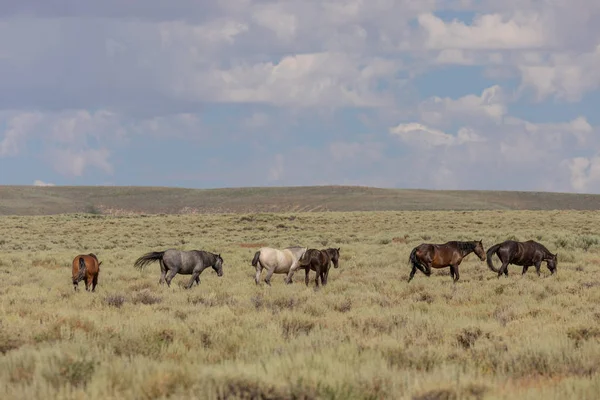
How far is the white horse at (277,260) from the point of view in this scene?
723 inches

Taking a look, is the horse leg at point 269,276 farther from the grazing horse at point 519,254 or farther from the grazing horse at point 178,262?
the grazing horse at point 519,254

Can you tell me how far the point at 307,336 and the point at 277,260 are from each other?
27.9ft

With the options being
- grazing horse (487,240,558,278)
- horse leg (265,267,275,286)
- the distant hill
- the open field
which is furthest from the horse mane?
the distant hill

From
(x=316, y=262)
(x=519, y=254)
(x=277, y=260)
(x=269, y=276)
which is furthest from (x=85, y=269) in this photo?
(x=519, y=254)

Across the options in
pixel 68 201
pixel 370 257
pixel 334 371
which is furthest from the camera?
pixel 68 201

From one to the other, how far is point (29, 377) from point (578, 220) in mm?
59912

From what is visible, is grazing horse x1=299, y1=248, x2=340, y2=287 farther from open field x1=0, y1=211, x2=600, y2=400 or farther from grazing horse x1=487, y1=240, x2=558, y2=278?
grazing horse x1=487, y1=240, x2=558, y2=278

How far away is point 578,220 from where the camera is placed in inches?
2383

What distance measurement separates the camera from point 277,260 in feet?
60.4

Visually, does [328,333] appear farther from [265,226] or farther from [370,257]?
[265,226]

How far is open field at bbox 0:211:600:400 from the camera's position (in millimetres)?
6582

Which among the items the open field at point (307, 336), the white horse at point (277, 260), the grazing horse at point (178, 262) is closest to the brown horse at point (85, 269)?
the open field at point (307, 336)

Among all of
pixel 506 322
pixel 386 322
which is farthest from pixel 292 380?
pixel 506 322

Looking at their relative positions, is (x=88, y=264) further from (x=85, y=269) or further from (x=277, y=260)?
(x=277, y=260)
